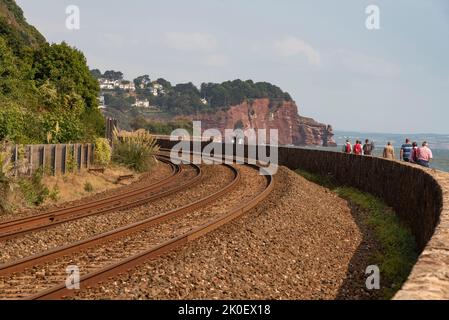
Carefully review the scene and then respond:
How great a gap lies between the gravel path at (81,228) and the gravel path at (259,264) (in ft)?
7.58

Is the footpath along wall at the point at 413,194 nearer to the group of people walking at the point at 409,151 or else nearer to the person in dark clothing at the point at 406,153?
the group of people walking at the point at 409,151

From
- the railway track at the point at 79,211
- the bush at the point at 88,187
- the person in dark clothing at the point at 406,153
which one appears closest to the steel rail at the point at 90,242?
the railway track at the point at 79,211

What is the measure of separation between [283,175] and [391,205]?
22.0 feet

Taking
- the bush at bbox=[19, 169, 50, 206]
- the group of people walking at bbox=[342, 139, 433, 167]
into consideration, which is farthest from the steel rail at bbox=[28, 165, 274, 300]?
the group of people walking at bbox=[342, 139, 433, 167]

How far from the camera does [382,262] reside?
941cm

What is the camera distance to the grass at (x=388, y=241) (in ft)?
28.1

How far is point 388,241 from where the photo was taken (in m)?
11.1

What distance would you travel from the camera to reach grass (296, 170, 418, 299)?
28.1 ft

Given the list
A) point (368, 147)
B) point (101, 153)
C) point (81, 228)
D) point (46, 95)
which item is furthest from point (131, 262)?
point (46, 95)

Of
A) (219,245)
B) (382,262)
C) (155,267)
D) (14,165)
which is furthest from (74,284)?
(14,165)

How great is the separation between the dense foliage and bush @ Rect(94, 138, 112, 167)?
81cm
